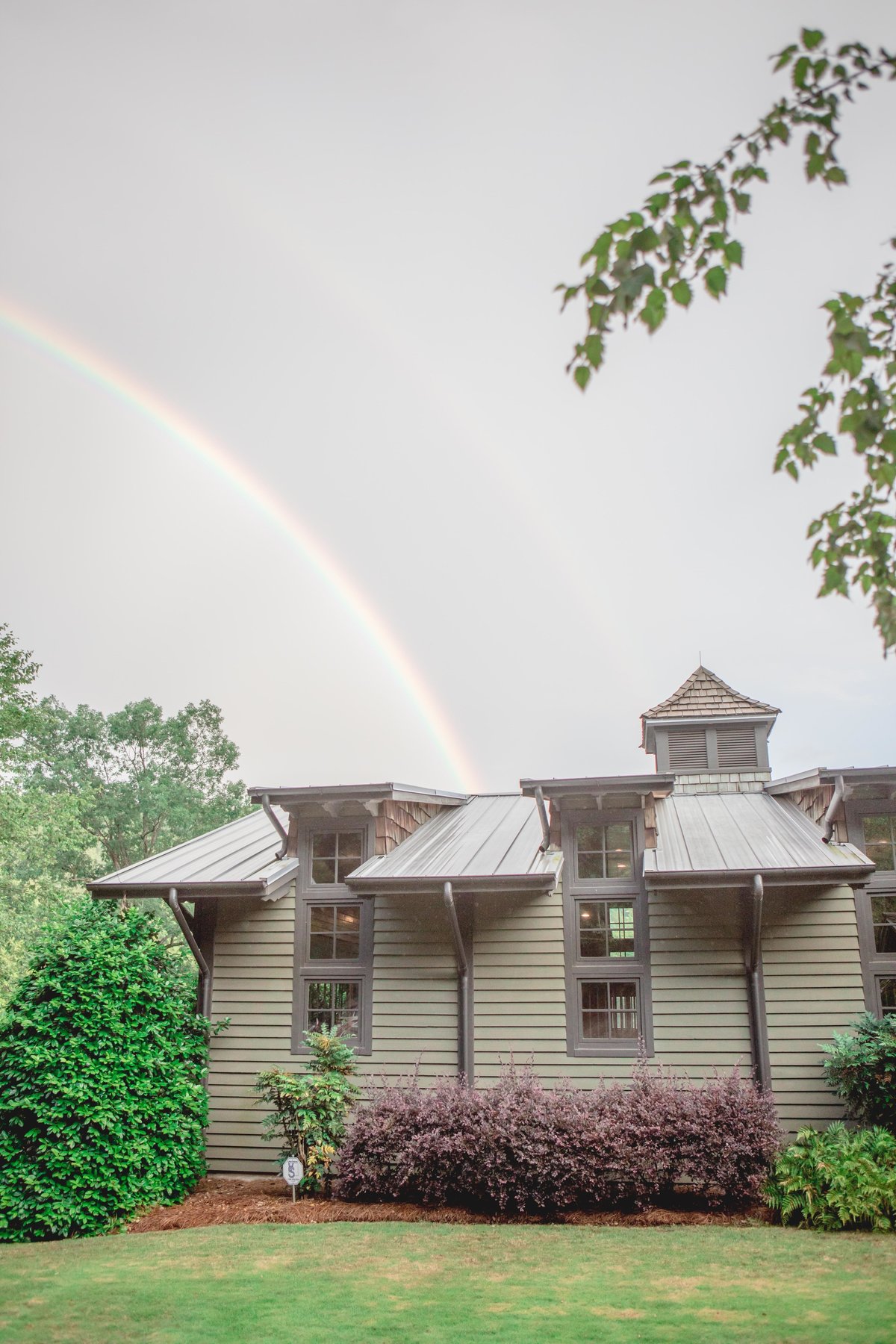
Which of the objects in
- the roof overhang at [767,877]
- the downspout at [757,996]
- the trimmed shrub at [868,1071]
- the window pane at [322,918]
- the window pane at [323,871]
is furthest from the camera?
the window pane at [323,871]

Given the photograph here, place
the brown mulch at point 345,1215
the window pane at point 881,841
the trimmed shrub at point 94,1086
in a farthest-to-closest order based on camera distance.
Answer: the window pane at point 881,841, the trimmed shrub at point 94,1086, the brown mulch at point 345,1215

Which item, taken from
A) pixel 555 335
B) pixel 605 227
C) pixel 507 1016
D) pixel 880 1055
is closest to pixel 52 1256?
pixel 507 1016

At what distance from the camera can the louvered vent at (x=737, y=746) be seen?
15.8 m

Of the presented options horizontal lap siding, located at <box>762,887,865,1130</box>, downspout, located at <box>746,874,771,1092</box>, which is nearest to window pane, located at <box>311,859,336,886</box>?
downspout, located at <box>746,874,771,1092</box>

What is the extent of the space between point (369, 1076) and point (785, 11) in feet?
37.2

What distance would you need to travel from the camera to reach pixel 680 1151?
9297 millimetres

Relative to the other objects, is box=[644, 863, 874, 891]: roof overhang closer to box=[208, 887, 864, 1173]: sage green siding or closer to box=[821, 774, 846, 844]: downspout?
box=[208, 887, 864, 1173]: sage green siding

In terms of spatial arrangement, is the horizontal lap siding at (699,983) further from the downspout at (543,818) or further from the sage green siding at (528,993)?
the downspout at (543,818)

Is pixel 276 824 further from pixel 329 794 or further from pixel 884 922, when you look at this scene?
pixel 884 922

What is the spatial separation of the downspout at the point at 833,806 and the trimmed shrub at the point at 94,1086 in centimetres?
821

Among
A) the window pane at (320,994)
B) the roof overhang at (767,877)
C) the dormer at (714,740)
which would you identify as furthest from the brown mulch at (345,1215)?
the dormer at (714,740)

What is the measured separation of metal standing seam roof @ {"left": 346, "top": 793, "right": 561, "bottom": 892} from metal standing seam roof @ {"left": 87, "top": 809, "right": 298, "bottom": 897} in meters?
1.21

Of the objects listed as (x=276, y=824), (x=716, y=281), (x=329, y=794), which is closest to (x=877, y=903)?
(x=329, y=794)

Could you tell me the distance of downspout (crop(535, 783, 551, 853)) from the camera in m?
11.7
